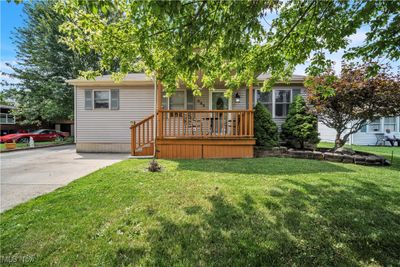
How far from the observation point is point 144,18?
2.59 metres

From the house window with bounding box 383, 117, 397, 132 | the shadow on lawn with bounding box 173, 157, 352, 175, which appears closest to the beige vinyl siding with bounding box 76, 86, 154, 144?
the shadow on lawn with bounding box 173, 157, 352, 175

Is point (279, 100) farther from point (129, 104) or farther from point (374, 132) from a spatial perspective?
point (374, 132)

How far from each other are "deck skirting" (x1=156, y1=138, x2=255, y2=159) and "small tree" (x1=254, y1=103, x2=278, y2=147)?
0.85m

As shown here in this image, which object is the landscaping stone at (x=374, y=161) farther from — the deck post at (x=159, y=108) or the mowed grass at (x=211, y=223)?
the deck post at (x=159, y=108)

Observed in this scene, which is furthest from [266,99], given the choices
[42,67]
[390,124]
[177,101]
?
[42,67]

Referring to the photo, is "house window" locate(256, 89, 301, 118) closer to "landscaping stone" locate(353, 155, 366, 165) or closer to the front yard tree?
the front yard tree

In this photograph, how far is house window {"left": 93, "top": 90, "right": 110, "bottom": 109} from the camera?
9555 mm

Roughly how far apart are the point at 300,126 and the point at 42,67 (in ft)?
67.1

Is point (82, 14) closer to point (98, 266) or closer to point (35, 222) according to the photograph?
point (35, 222)

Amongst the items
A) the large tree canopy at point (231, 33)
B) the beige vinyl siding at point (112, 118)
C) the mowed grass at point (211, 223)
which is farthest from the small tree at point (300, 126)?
the beige vinyl siding at point (112, 118)

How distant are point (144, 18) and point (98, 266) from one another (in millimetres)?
3073

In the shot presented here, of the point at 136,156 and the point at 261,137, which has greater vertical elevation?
the point at 261,137

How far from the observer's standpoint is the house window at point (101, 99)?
955 centimetres

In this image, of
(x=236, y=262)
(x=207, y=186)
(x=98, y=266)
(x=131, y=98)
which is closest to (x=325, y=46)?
(x=207, y=186)
